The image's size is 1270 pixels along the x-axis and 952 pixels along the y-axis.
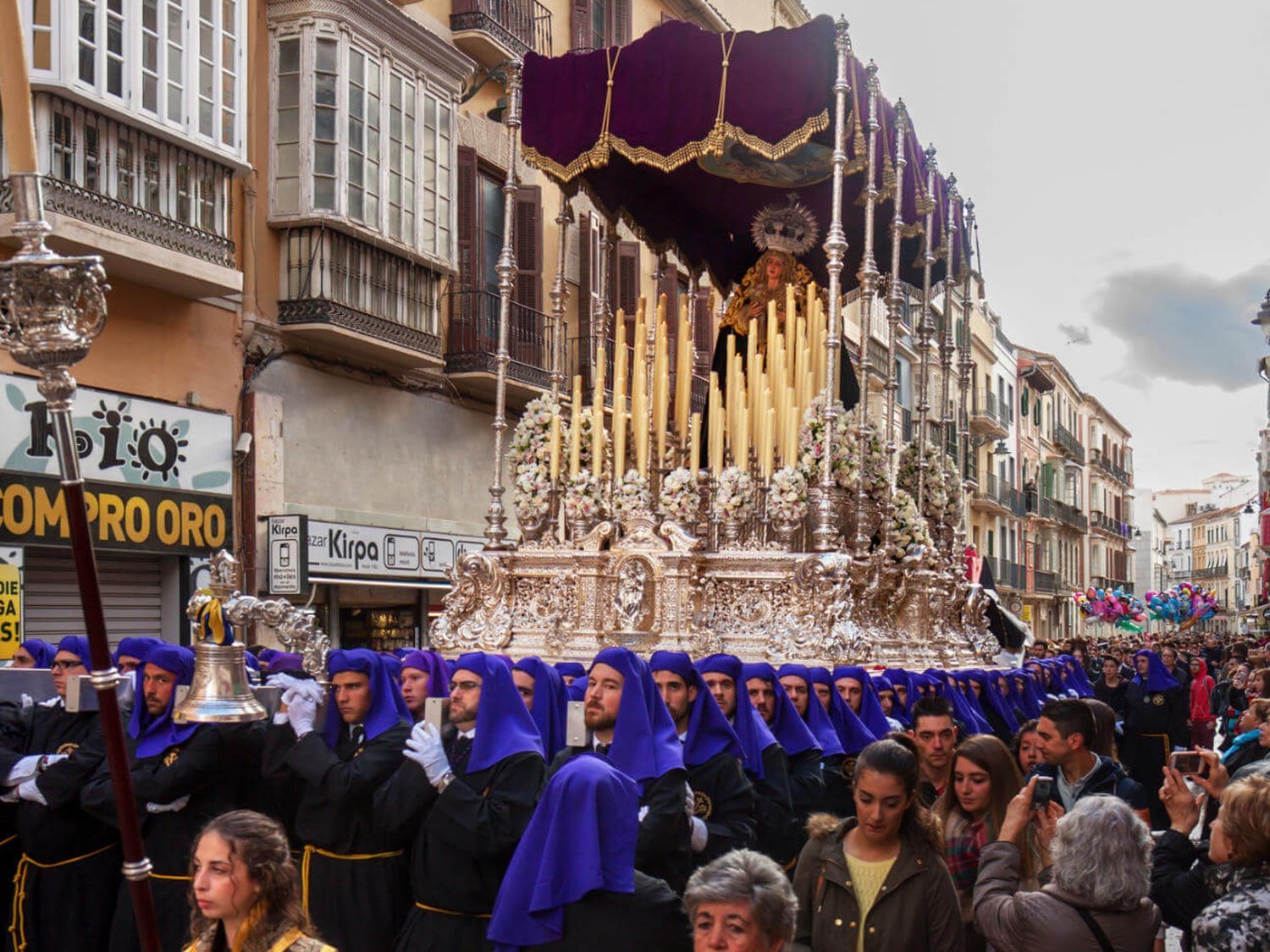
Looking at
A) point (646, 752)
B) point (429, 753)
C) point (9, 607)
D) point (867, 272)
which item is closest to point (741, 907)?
point (646, 752)

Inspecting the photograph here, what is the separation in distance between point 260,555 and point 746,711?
884 centimetres

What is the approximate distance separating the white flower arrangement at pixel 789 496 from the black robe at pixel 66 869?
524 centimetres

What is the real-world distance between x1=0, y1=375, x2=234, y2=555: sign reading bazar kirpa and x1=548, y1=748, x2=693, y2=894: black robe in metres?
7.44

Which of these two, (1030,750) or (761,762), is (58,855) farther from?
(1030,750)

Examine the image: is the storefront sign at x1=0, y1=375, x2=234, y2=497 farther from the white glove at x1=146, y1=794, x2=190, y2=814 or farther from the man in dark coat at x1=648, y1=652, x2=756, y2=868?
the man in dark coat at x1=648, y1=652, x2=756, y2=868

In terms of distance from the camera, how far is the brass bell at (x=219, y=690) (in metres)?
4.45

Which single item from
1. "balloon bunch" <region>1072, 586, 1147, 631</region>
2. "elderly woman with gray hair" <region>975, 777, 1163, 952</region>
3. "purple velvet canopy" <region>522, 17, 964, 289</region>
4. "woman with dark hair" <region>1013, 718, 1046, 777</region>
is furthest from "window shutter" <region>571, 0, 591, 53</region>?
"balloon bunch" <region>1072, 586, 1147, 631</region>

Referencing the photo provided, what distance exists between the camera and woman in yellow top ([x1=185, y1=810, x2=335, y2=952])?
12.2 feet

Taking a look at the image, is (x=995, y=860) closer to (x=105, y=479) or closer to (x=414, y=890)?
(x=414, y=890)

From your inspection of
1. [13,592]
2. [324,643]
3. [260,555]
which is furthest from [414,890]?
[260,555]

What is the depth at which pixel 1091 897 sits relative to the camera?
393cm

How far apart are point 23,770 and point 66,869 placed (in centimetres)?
46

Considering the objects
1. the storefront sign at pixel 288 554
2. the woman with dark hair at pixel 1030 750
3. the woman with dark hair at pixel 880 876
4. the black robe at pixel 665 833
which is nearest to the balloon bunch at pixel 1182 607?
the storefront sign at pixel 288 554

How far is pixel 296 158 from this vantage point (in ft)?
47.2
